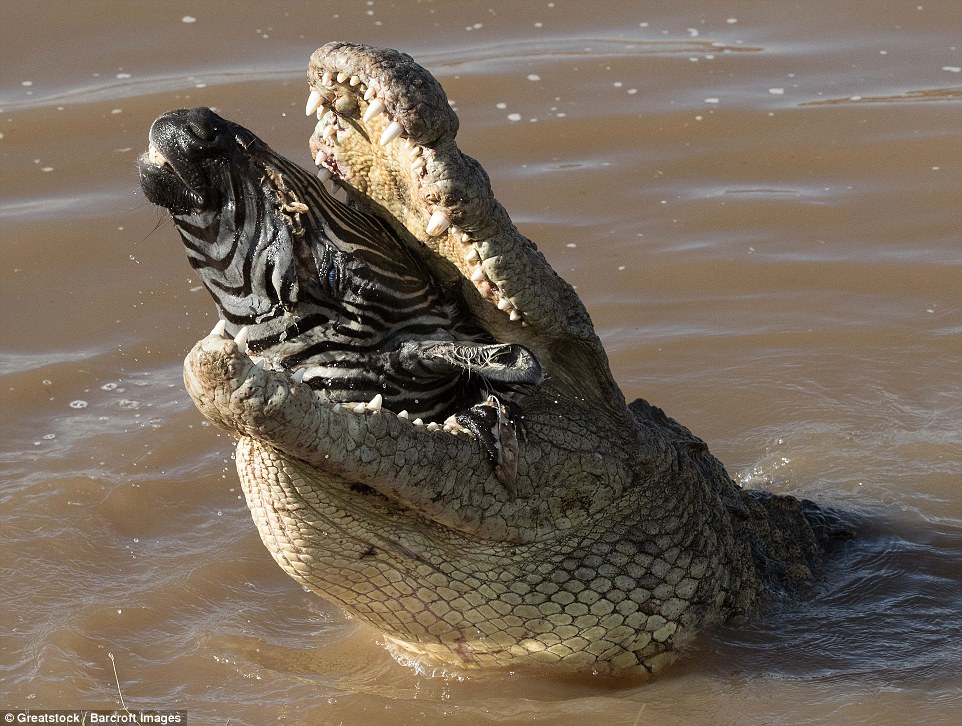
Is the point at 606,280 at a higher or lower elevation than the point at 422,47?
lower

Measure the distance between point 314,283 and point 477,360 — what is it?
50cm

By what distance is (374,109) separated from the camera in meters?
2.94

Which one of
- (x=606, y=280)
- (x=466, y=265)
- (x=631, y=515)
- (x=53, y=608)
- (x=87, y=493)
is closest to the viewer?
(x=466, y=265)

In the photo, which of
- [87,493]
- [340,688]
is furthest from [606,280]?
[340,688]

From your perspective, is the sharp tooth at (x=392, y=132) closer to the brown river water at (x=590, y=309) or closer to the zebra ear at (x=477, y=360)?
the zebra ear at (x=477, y=360)

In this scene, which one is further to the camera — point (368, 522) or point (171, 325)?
point (171, 325)

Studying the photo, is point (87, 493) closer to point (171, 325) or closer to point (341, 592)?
point (171, 325)

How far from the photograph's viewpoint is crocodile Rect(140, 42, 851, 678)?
9.91 feet

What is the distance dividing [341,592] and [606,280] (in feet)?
13.8

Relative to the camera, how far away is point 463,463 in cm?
334

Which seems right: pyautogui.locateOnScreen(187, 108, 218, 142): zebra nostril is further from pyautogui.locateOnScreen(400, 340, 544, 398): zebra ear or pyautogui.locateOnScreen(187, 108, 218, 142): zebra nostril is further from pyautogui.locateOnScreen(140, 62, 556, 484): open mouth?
pyautogui.locateOnScreen(400, 340, 544, 398): zebra ear

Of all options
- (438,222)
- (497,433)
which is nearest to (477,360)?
(497,433)

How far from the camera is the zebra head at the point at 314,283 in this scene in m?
3.21

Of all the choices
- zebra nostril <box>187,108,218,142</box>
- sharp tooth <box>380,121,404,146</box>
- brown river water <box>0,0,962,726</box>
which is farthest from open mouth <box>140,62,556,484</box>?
brown river water <box>0,0,962,726</box>
